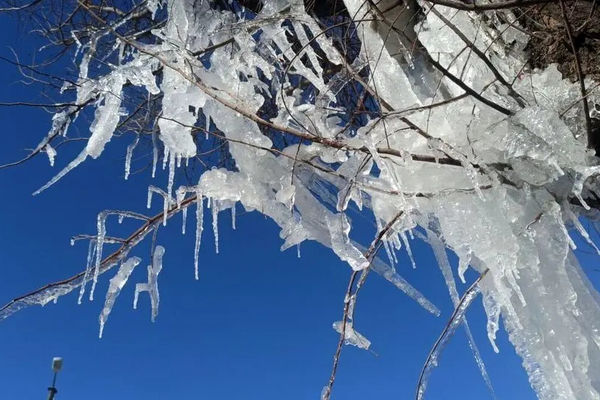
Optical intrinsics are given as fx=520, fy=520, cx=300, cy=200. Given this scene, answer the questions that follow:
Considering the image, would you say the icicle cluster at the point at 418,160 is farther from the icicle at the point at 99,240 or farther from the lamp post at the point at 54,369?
the lamp post at the point at 54,369

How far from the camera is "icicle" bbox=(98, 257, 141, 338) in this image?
1.81 metres

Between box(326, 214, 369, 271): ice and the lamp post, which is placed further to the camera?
the lamp post

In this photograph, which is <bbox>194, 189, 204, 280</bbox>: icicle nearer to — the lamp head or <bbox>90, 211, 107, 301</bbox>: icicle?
<bbox>90, 211, 107, 301</bbox>: icicle

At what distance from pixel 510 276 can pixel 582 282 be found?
0.86ft

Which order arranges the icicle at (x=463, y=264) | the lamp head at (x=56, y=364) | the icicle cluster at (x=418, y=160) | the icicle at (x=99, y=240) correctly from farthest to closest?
the lamp head at (x=56, y=364) < the icicle at (x=99, y=240) < the icicle at (x=463, y=264) < the icicle cluster at (x=418, y=160)

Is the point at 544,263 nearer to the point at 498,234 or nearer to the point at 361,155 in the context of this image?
the point at 498,234

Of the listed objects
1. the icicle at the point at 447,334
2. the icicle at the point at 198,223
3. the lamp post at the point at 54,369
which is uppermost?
the lamp post at the point at 54,369

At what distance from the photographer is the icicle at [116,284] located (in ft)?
5.93

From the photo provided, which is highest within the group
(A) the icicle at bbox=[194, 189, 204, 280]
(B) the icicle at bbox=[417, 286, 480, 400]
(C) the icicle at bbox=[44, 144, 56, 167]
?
(C) the icicle at bbox=[44, 144, 56, 167]

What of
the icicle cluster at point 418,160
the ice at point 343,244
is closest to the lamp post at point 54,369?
the icicle cluster at point 418,160

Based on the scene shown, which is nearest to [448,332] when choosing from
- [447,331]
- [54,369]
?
[447,331]

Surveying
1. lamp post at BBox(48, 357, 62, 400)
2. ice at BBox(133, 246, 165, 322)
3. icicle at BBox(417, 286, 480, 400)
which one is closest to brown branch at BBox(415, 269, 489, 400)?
icicle at BBox(417, 286, 480, 400)

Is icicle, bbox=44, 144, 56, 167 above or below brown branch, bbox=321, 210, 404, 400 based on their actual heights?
above

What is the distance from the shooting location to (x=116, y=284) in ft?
5.95
